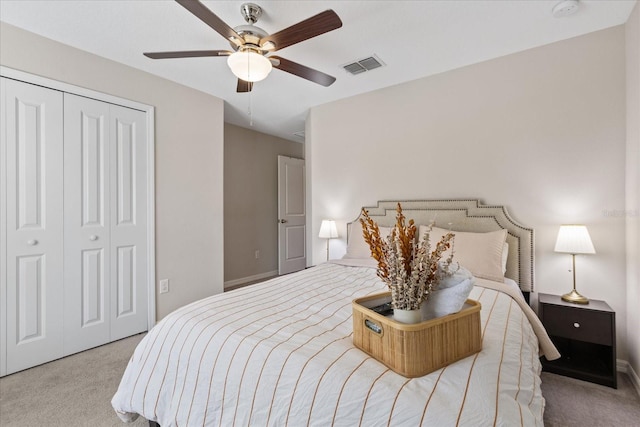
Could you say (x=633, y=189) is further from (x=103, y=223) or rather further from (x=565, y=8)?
(x=103, y=223)

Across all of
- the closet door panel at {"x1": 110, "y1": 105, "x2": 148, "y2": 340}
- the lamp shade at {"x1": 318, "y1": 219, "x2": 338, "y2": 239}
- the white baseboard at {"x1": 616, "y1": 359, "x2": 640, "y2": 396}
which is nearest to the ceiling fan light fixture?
the closet door panel at {"x1": 110, "y1": 105, "x2": 148, "y2": 340}

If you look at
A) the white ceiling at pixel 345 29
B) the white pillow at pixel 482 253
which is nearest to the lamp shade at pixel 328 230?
the white pillow at pixel 482 253

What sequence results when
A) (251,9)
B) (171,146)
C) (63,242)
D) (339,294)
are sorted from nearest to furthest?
1. (339,294)
2. (251,9)
3. (63,242)
4. (171,146)

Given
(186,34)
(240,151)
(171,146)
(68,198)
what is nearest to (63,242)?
(68,198)

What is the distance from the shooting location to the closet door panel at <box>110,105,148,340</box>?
268 cm

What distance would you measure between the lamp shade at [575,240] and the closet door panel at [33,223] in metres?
3.92

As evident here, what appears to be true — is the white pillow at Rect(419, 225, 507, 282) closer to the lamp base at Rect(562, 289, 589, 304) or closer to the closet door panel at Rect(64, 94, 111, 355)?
the lamp base at Rect(562, 289, 589, 304)

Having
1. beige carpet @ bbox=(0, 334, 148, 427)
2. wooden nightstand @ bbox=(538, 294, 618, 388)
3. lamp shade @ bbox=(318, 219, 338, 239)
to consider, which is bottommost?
beige carpet @ bbox=(0, 334, 148, 427)

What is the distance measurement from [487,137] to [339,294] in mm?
2090

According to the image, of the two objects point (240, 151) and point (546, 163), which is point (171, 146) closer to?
point (240, 151)

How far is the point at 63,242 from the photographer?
7.80 ft

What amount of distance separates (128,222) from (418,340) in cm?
286

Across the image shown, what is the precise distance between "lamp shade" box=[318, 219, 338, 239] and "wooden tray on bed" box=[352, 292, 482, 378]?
93.5 inches

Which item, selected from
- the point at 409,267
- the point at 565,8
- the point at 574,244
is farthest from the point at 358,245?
the point at 565,8
